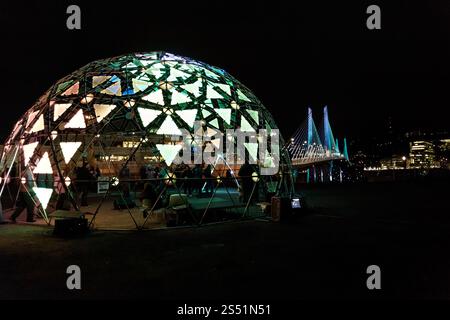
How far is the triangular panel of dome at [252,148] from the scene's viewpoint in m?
12.8

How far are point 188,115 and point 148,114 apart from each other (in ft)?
4.24

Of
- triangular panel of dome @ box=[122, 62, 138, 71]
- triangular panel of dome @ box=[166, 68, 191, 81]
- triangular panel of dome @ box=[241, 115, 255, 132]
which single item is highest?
triangular panel of dome @ box=[122, 62, 138, 71]

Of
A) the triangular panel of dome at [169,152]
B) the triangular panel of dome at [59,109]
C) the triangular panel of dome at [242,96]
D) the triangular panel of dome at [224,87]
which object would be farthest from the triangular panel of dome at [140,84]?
the triangular panel of dome at [242,96]

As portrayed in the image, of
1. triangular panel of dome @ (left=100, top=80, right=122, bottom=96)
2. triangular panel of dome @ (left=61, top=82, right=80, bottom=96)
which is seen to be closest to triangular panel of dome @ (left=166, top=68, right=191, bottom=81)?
triangular panel of dome @ (left=100, top=80, right=122, bottom=96)

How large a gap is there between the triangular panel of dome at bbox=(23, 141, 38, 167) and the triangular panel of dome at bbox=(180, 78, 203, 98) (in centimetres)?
472

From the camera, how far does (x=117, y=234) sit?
28.3 feet

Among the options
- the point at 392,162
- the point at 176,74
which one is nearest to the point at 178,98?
the point at 176,74

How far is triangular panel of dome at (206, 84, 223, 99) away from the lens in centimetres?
1228

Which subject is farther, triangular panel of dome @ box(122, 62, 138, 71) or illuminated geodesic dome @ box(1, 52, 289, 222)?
triangular panel of dome @ box(122, 62, 138, 71)

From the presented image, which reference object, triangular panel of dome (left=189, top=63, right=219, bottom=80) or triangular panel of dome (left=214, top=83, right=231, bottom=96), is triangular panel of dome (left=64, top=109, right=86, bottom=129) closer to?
triangular panel of dome (left=189, top=63, right=219, bottom=80)

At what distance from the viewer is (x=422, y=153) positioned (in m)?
97.3

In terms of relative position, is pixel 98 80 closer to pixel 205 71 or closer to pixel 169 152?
pixel 205 71

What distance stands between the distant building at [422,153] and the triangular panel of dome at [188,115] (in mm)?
85696
